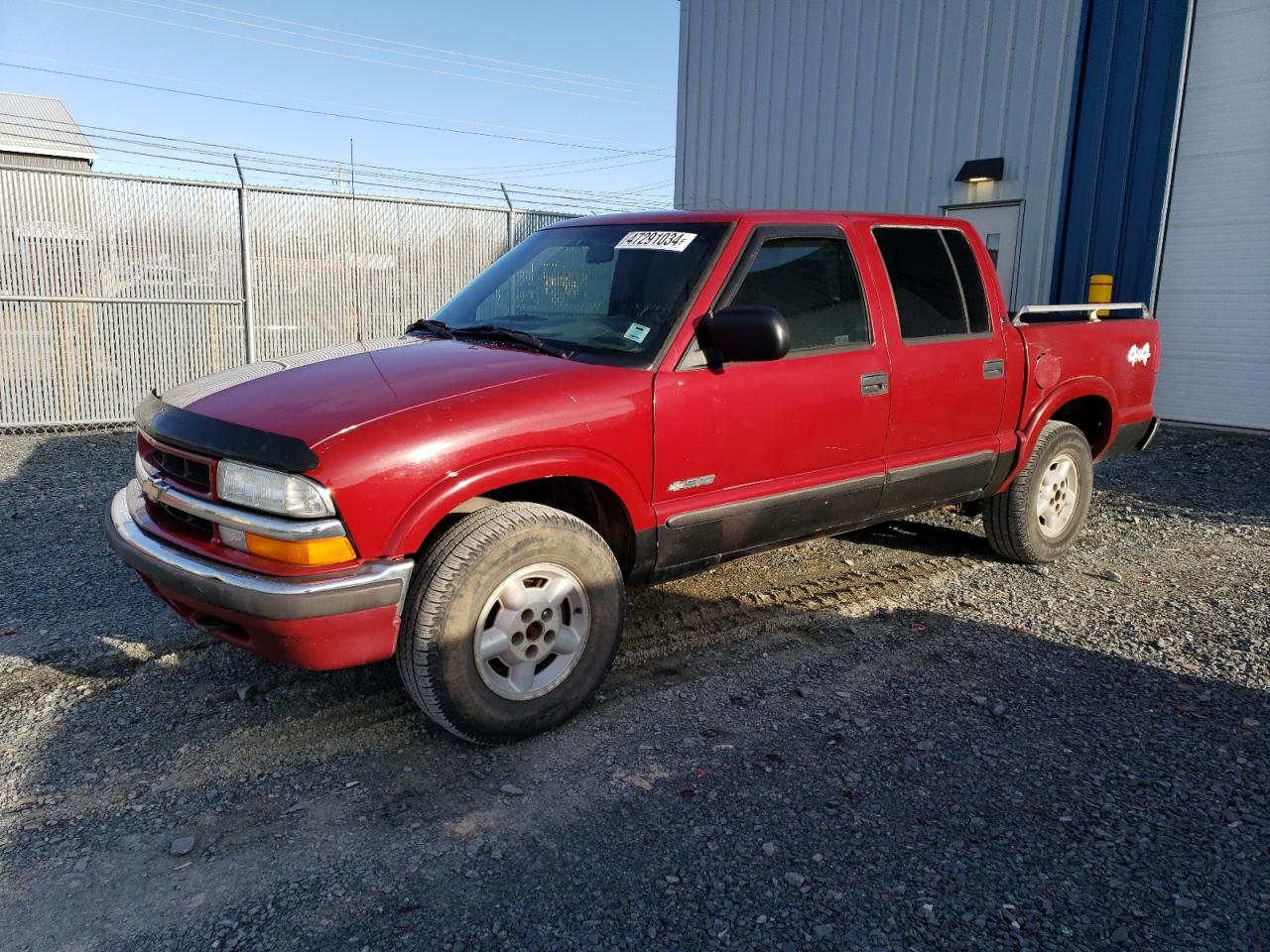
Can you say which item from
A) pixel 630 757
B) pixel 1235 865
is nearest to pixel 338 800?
pixel 630 757

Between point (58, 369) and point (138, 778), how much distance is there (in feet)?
25.7

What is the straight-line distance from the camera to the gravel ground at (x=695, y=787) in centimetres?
248

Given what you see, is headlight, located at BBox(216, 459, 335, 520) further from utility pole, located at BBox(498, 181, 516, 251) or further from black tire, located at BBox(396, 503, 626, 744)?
utility pole, located at BBox(498, 181, 516, 251)

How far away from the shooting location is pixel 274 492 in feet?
9.57

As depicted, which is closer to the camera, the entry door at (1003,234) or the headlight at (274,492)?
the headlight at (274,492)

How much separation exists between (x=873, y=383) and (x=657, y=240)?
1191mm

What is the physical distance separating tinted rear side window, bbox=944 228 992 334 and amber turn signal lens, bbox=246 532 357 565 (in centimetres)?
340

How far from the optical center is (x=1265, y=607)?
4.88m

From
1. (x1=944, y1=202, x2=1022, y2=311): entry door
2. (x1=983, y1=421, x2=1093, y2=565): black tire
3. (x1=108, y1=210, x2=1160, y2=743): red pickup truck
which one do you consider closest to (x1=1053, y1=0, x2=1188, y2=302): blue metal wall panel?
(x1=944, y1=202, x2=1022, y2=311): entry door

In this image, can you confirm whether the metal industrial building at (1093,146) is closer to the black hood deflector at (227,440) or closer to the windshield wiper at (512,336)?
the windshield wiper at (512,336)

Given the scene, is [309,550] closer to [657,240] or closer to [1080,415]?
[657,240]

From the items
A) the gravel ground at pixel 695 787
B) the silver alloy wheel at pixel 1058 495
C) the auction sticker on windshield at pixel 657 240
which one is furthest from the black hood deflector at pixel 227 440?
the silver alloy wheel at pixel 1058 495

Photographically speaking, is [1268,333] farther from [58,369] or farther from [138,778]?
[58,369]

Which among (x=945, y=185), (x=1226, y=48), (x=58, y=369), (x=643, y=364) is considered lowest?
(x=58, y=369)
